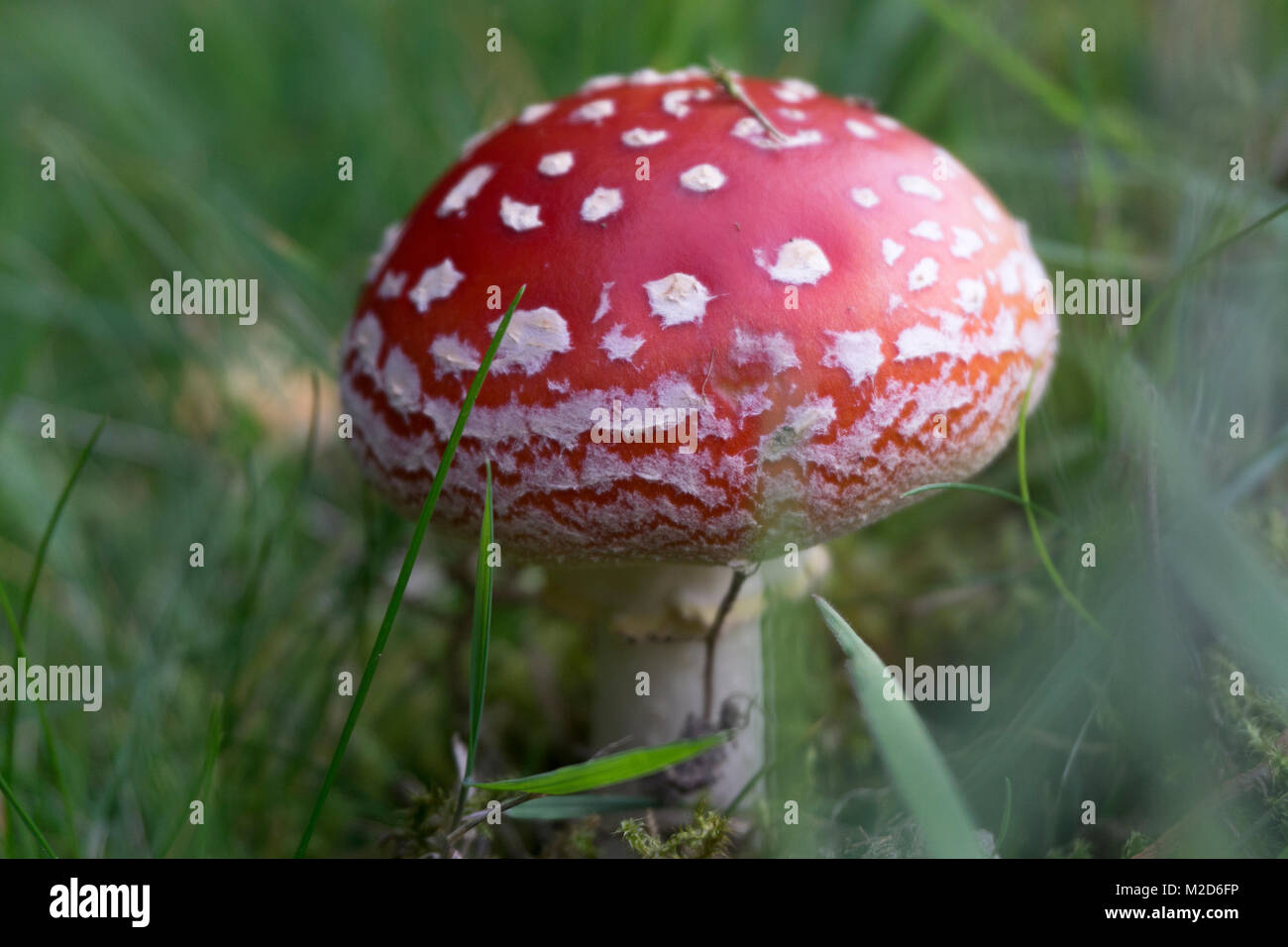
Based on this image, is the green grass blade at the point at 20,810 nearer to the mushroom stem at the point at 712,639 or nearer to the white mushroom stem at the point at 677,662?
Result: the white mushroom stem at the point at 677,662

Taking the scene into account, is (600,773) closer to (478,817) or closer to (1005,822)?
(478,817)

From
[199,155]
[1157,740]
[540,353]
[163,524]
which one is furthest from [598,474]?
[199,155]

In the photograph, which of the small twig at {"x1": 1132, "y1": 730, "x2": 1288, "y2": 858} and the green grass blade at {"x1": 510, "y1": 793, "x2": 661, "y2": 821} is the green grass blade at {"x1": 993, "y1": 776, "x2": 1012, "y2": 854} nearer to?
the small twig at {"x1": 1132, "y1": 730, "x2": 1288, "y2": 858}

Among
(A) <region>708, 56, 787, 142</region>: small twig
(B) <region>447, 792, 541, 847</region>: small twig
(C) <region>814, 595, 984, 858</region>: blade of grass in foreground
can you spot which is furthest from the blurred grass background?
(A) <region>708, 56, 787, 142</region>: small twig

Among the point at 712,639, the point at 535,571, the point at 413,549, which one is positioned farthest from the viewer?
the point at 535,571


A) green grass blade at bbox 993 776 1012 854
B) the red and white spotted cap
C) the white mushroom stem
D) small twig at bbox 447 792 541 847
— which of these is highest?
the red and white spotted cap

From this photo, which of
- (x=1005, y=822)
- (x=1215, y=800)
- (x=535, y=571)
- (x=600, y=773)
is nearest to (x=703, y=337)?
(x=600, y=773)
